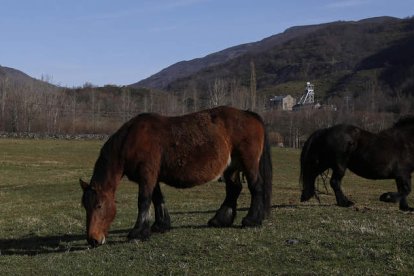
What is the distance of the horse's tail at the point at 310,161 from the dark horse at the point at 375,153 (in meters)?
0.23

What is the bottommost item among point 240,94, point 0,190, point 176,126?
point 0,190

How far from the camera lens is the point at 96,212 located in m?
9.62

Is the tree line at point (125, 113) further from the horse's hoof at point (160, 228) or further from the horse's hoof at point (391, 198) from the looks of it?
the horse's hoof at point (160, 228)

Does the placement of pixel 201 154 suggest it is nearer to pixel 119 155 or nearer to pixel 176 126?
pixel 176 126

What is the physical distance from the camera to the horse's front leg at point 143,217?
9.93 m

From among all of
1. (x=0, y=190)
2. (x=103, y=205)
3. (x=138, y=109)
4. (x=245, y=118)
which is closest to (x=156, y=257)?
(x=103, y=205)

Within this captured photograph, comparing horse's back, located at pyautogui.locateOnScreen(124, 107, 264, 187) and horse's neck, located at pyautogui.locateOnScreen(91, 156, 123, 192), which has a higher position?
horse's back, located at pyautogui.locateOnScreen(124, 107, 264, 187)

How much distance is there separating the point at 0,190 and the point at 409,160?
22.8 m

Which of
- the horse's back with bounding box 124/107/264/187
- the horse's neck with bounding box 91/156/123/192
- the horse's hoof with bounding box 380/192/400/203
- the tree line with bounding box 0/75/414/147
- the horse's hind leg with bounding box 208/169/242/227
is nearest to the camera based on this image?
the horse's neck with bounding box 91/156/123/192

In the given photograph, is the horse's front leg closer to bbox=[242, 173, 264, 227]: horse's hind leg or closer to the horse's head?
the horse's head

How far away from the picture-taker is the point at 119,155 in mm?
10031

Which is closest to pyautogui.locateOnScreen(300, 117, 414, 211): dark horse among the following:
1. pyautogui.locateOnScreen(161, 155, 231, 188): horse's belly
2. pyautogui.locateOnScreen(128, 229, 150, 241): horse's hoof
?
pyautogui.locateOnScreen(161, 155, 231, 188): horse's belly

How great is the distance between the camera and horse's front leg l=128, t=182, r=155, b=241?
32.6 ft

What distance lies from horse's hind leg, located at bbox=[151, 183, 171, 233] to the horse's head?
3.82 ft
